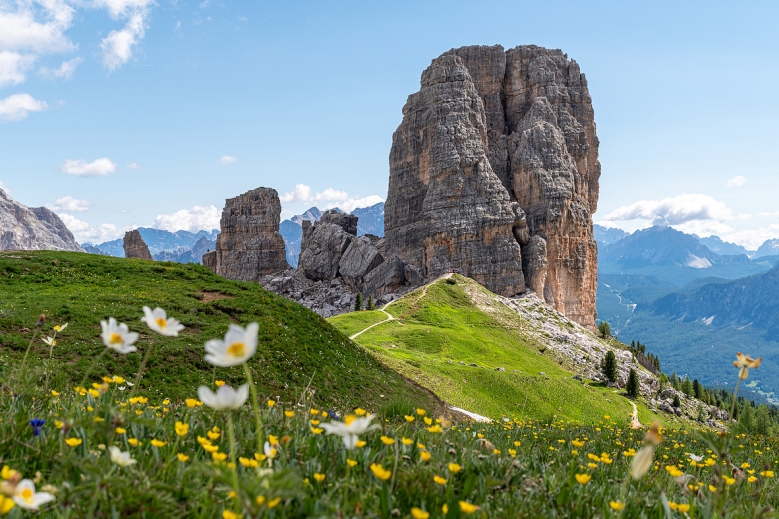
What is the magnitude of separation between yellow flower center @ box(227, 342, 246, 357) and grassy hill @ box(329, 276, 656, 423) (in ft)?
48.1

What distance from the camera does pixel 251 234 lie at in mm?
119938

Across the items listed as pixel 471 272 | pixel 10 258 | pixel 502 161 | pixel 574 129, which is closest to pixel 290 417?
pixel 10 258

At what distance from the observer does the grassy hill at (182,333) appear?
53.6 ft

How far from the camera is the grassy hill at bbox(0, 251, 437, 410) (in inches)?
643

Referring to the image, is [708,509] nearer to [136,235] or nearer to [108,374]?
[108,374]

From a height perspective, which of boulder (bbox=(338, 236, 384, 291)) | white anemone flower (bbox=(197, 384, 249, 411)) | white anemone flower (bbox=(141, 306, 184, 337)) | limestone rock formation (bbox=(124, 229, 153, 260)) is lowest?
white anemone flower (bbox=(197, 384, 249, 411))

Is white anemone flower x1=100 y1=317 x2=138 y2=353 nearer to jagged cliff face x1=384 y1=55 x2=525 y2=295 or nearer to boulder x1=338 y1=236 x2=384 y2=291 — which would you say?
jagged cliff face x1=384 y1=55 x2=525 y2=295

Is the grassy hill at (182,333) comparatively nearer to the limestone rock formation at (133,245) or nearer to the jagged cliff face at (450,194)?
the jagged cliff face at (450,194)

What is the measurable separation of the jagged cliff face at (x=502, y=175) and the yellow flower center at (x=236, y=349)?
8564cm

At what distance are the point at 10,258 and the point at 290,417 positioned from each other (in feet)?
95.8

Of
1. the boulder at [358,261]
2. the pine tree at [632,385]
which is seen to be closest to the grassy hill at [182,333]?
the pine tree at [632,385]

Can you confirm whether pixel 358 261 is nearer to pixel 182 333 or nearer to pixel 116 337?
pixel 182 333

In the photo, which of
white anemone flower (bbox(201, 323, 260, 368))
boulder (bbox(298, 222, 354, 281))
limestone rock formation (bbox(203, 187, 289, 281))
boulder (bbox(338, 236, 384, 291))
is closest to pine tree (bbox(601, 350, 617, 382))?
white anemone flower (bbox(201, 323, 260, 368))

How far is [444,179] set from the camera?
92.1 m
